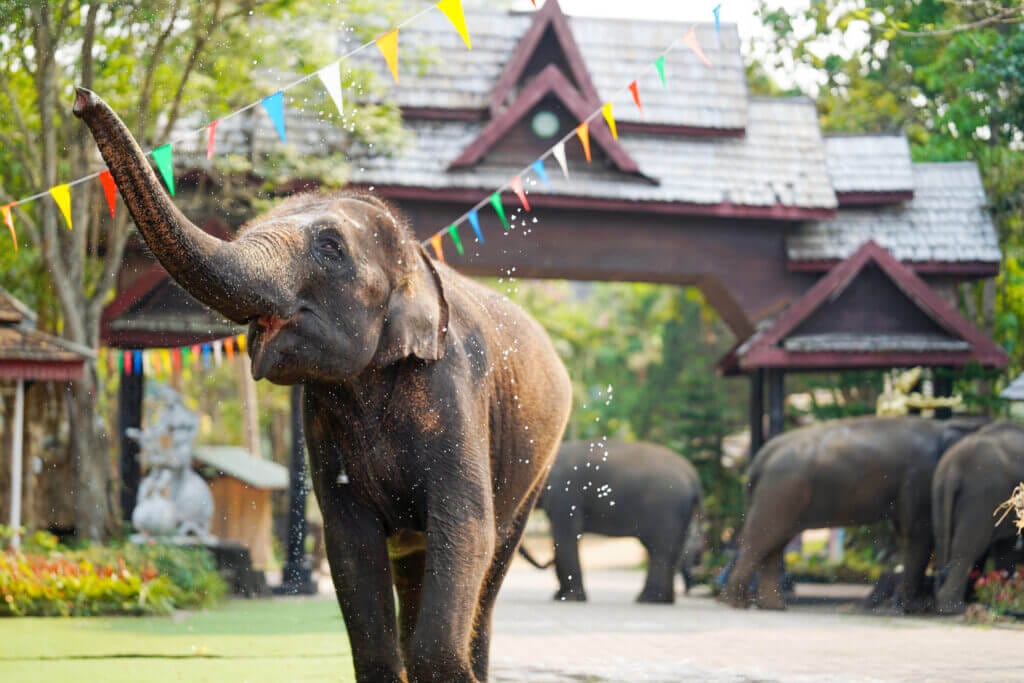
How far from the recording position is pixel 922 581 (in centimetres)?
1277

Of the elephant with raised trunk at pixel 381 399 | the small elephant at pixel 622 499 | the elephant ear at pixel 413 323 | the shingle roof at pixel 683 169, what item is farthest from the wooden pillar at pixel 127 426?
the elephant ear at pixel 413 323

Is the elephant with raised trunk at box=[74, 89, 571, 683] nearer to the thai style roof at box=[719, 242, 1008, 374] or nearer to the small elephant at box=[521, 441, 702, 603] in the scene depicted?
the thai style roof at box=[719, 242, 1008, 374]

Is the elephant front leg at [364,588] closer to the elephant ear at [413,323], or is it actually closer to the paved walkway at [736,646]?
the elephant ear at [413,323]

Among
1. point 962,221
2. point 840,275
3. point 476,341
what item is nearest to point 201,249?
point 476,341

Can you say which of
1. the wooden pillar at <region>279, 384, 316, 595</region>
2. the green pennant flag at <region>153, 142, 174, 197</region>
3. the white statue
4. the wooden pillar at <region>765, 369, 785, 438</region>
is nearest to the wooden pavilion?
the wooden pillar at <region>765, 369, 785, 438</region>

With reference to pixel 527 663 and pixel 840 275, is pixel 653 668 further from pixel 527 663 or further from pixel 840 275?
pixel 840 275

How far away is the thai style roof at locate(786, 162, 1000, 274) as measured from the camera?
49.1 ft

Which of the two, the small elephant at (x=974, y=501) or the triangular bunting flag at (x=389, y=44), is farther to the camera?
the small elephant at (x=974, y=501)

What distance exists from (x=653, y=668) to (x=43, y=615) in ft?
17.2

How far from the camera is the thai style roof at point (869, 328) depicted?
1399 centimetres

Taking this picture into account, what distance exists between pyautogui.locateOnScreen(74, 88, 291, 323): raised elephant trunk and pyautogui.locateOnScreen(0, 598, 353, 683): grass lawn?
2989 millimetres

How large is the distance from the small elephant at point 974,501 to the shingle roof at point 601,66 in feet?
16.4

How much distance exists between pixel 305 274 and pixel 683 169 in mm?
10711

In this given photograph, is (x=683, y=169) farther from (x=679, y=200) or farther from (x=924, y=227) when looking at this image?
(x=924, y=227)
